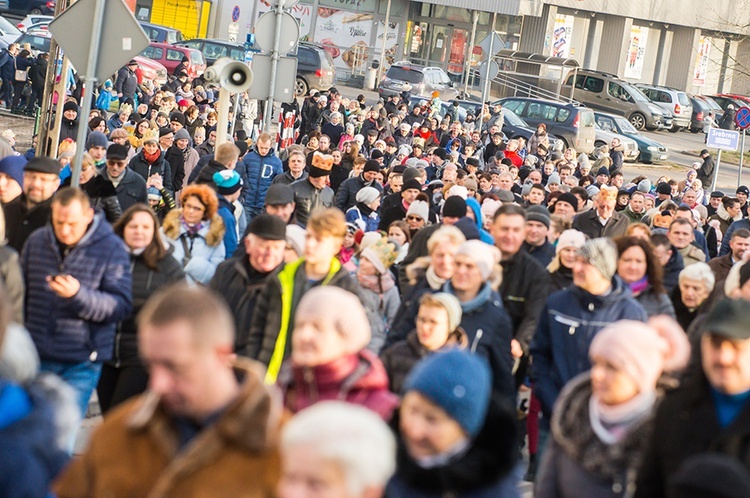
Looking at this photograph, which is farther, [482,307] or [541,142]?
[541,142]

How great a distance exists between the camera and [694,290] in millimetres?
9750

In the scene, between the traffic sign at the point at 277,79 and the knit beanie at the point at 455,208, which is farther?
the traffic sign at the point at 277,79

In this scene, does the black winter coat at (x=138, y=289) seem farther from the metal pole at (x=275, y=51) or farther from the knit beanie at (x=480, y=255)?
the metal pole at (x=275, y=51)

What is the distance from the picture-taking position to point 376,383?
5.09 meters

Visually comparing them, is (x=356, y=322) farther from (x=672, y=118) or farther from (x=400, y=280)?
(x=672, y=118)

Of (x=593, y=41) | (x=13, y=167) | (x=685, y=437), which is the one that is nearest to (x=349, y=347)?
(x=685, y=437)

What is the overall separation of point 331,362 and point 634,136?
38.3 meters

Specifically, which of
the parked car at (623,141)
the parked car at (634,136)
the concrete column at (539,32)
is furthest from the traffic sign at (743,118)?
the concrete column at (539,32)

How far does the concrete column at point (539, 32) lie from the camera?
58.9m

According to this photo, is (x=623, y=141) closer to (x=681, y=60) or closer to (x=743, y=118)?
(x=743, y=118)

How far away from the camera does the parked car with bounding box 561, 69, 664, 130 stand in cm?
5100

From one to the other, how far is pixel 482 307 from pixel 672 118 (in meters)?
46.9

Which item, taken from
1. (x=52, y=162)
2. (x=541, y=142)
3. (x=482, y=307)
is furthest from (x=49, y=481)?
(x=541, y=142)

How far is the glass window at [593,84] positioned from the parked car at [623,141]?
10.1 meters
